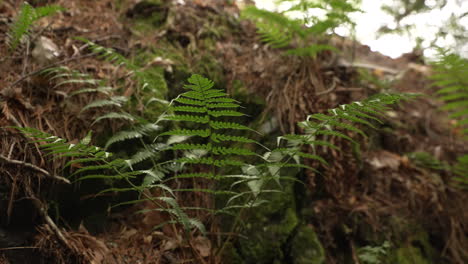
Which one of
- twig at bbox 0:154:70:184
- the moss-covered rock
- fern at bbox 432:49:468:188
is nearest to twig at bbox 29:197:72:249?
twig at bbox 0:154:70:184

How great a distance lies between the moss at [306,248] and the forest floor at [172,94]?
0.13 m

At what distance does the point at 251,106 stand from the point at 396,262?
1766mm

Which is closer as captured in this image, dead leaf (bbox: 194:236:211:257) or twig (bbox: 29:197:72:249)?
twig (bbox: 29:197:72:249)

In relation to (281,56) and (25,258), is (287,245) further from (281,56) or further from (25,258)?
(281,56)

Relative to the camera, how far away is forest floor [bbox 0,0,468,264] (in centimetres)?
163

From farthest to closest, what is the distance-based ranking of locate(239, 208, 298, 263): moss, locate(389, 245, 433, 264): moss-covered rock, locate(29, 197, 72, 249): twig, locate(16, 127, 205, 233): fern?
locate(389, 245, 433, 264): moss-covered rock, locate(239, 208, 298, 263): moss, locate(29, 197, 72, 249): twig, locate(16, 127, 205, 233): fern

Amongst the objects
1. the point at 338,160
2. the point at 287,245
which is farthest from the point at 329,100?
the point at 287,245

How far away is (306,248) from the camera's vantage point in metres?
2.07

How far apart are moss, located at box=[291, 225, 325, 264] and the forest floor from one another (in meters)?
0.13

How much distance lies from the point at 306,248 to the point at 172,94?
5.53 feet

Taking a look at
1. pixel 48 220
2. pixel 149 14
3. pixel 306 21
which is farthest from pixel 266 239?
pixel 149 14

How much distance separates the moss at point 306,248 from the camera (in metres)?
2.02

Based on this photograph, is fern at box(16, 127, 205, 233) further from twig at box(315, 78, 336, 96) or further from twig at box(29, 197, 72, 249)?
twig at box(315, 78, 336, 96)

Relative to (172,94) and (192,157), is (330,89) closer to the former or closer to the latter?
(172,94)
